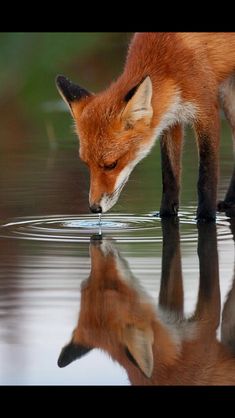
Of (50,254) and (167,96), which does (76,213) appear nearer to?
(167,96)

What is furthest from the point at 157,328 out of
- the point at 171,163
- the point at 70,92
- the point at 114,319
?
the point at 171,163

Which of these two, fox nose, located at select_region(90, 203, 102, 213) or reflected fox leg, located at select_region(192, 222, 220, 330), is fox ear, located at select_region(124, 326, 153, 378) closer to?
reflected fox leg, located at select_region(192, 222, 220, 330)

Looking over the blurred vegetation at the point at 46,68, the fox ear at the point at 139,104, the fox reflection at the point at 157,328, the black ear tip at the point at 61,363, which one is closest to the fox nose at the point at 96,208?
the fox ear at the point at 139,104

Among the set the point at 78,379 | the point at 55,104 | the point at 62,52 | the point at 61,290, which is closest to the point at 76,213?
the point at 61,290

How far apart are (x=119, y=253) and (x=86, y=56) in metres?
17.2

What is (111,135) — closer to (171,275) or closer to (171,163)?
(171,163)

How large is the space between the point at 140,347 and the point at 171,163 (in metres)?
5.36

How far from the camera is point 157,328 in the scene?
21.6 ft

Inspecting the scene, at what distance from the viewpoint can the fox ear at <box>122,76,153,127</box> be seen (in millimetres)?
10062

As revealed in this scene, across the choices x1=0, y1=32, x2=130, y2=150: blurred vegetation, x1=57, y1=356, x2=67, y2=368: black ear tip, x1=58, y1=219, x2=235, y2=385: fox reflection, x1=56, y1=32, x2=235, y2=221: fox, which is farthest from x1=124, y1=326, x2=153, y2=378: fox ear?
x1=0, y1=32, x2=130, y2=150: blurred vegetation

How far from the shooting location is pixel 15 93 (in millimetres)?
23500

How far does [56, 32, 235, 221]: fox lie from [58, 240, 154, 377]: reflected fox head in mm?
1762

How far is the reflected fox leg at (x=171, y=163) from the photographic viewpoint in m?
11.2

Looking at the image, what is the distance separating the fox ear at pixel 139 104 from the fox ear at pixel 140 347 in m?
3.87
